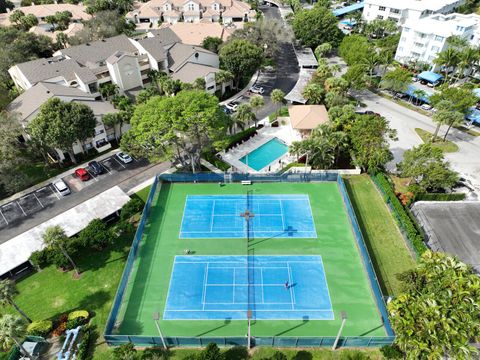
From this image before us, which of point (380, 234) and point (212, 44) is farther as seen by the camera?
point (212, 44)

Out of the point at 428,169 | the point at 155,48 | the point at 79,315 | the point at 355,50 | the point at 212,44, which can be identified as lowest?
the point at 79,315

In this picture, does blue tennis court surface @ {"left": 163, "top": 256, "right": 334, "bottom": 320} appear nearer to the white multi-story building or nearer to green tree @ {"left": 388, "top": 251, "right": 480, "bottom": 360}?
green tree @ {"left": 388, "top": 251, "right": 480, "bottom": 360}

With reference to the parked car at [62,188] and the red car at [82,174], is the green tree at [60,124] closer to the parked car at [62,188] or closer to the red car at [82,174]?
the red car at [82,174]

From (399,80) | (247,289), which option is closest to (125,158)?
(247,289)

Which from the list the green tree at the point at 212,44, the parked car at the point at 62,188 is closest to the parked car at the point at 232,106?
the green tree at the point at 212,44

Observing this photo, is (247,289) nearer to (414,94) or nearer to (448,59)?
(414,94)

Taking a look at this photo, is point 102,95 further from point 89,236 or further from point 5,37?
point 89,236

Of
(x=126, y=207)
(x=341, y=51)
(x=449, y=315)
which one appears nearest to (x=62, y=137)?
(x=126, y=207)
